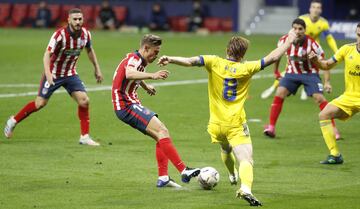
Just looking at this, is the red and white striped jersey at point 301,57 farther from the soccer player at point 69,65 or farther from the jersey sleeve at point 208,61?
the jersey sleeve at point 208,61

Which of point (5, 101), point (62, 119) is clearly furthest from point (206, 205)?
point (5, 101)

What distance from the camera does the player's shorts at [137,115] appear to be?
12.1 meters

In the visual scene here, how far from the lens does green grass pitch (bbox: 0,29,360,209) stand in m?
11.3

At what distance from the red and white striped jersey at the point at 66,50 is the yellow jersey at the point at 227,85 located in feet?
15.2

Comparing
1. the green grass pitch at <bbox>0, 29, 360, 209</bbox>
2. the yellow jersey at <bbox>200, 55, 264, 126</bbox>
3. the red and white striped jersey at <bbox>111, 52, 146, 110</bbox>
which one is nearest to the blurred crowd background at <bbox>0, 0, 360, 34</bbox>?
the green grass pitch at <bbox>0, 29, 360, 209</bbox>

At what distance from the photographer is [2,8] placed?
163 feet

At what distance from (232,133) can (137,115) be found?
1504mm

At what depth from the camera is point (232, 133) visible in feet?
37.4

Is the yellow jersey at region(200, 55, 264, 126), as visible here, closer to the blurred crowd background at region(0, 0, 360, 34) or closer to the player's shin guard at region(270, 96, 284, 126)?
the player's shin guard at region(270, 96, 284, 126)

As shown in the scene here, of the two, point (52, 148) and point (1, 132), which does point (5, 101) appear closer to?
point (1, 132)

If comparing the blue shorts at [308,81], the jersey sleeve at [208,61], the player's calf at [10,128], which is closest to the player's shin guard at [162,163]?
the jersey sleeve at [208,61]

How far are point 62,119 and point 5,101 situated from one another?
284 cm

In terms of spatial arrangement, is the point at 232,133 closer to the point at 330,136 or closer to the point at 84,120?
the point at 330,136

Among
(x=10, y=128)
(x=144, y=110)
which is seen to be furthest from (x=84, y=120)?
(x=144, y=110)
